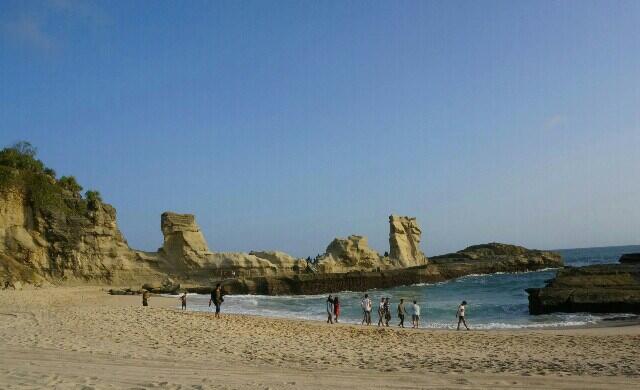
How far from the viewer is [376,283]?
44.5 metres

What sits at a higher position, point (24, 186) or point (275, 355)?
point (24, 186)

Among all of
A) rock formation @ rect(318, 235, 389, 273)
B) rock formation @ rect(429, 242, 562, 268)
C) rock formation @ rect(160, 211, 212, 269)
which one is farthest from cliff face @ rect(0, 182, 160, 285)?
rock formation @ rect(429, 242, 562, 268)

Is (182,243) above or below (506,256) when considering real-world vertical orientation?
above

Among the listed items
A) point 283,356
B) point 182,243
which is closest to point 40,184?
point 182,243

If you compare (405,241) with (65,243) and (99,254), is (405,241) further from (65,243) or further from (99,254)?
(65,243)

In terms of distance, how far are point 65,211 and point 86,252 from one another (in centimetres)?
333

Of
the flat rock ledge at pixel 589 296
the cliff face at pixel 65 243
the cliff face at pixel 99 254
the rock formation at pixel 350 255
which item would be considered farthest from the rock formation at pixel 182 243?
the flat rock ledge at pixel 589 296

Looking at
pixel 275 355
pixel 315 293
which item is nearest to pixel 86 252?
pixel 315 293

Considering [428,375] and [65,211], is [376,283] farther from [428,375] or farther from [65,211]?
[428,375]

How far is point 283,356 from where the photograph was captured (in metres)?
10.2

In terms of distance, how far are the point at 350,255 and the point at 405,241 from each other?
10693mm

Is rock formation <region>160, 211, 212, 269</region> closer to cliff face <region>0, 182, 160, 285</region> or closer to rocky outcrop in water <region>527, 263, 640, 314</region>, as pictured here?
cliff face <region>0, 182, 160, 285</region>

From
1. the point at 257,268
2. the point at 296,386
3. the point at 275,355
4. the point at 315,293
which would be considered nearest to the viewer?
the point at 296,386

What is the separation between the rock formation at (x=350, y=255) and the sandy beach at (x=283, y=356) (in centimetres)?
3308
